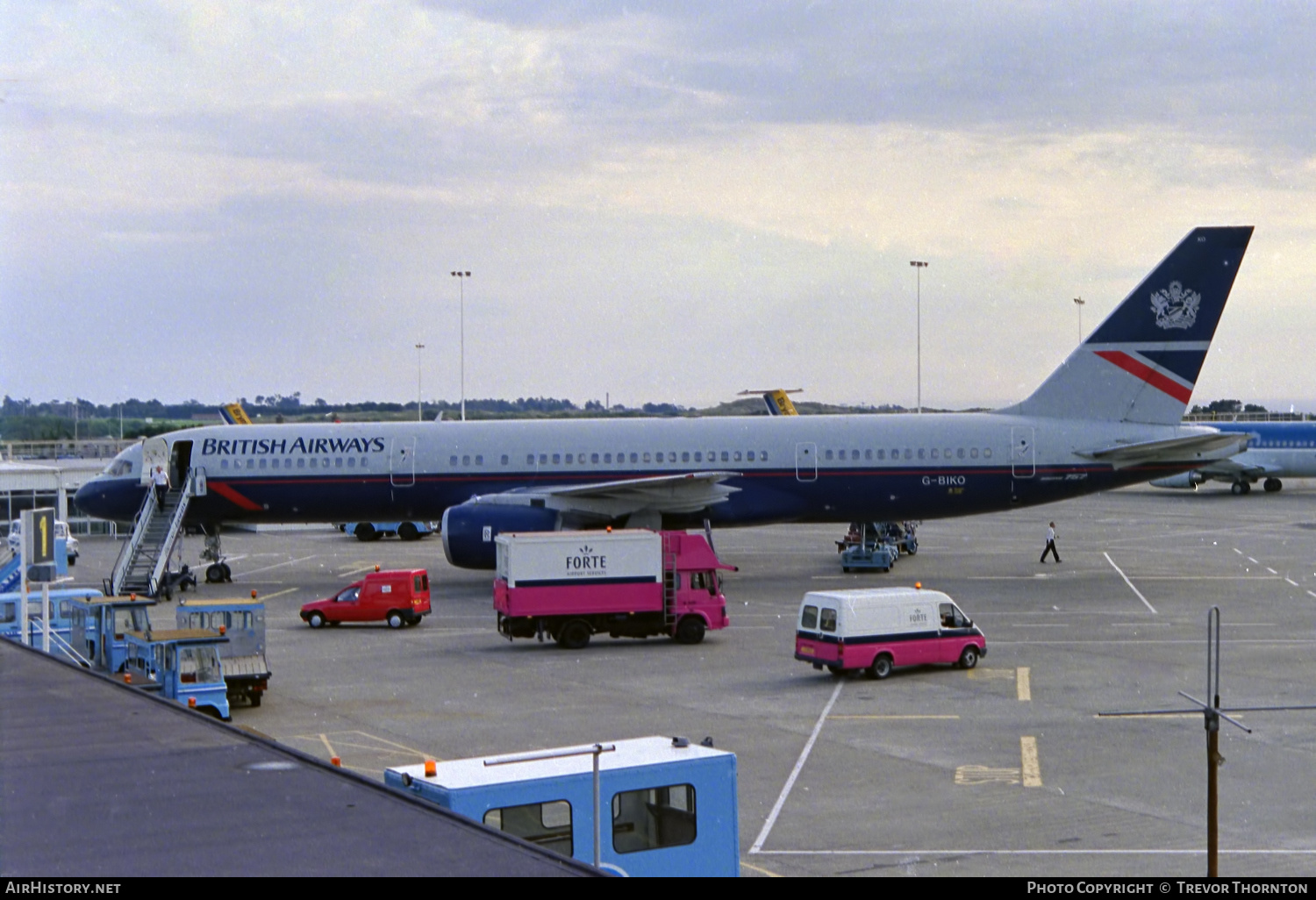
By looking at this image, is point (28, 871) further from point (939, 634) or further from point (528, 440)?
point (528, 440)

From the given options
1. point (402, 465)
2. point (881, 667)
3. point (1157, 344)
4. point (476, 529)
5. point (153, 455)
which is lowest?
point (881, 667)

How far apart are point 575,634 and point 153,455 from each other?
69.5 ft

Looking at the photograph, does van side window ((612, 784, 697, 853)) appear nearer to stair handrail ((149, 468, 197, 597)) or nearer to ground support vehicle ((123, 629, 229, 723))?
ground support vehicle ((123, 629, 229, 723))

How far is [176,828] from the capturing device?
30.7ft

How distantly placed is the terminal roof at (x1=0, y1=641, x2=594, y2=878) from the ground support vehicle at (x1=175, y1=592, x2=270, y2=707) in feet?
43.7

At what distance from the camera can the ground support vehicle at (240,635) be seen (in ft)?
87.0

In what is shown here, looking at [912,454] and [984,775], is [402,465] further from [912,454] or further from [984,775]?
[984,775]

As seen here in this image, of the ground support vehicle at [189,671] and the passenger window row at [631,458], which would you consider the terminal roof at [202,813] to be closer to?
the ground support vehicle at [189,671]

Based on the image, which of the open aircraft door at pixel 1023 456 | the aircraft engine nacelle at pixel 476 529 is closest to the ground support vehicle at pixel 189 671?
the aircraft engine nacelle at pixel 476 529

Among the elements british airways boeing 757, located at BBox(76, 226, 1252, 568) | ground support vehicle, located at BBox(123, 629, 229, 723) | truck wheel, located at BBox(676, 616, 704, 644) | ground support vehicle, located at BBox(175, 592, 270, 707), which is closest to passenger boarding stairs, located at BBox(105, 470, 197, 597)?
british airways boeing 757, located at BBox(76, 226, 1252, 568)

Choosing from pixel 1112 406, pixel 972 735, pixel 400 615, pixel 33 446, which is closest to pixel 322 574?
pixel 400 615

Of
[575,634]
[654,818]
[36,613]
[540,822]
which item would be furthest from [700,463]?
[540,822]

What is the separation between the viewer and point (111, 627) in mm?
27594

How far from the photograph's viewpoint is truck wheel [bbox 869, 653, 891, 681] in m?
28.4
